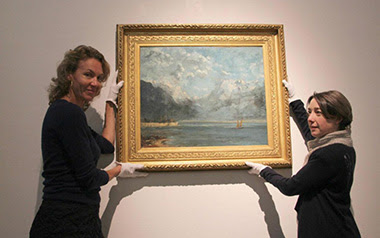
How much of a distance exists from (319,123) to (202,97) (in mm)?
627

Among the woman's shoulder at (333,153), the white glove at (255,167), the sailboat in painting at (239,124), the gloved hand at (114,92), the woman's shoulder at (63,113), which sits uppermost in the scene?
the gloved hand at (114,92)

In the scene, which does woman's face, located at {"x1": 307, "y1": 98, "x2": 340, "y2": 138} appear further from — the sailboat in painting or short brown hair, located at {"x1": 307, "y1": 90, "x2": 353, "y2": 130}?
the sailboat in painting

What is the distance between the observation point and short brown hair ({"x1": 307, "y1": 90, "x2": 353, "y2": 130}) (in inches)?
46.3

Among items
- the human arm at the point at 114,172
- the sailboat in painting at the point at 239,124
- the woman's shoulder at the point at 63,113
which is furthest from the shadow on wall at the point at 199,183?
the woman's shoulder at the point at 63,113

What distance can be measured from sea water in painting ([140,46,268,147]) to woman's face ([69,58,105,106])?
0.99ft

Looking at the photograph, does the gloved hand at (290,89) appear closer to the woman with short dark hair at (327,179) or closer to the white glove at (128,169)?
the woman with short dark hair at (327,179)

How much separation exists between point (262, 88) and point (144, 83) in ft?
2.29

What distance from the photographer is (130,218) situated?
1385mm

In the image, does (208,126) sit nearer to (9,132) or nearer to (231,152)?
(231,152)

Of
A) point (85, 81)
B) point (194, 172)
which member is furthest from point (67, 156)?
point (194, 172)

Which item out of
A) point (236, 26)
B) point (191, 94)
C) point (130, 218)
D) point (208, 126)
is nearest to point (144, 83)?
point (191, 94)

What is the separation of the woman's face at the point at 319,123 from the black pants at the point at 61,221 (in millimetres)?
1137

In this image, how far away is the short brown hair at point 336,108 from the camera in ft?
3.85

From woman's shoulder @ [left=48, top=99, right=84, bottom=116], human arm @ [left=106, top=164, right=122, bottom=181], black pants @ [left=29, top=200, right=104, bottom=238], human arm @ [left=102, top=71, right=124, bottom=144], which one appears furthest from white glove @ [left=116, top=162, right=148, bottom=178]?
woman's shoulder @ [left=48, top=99, right=84, bottom=116]
